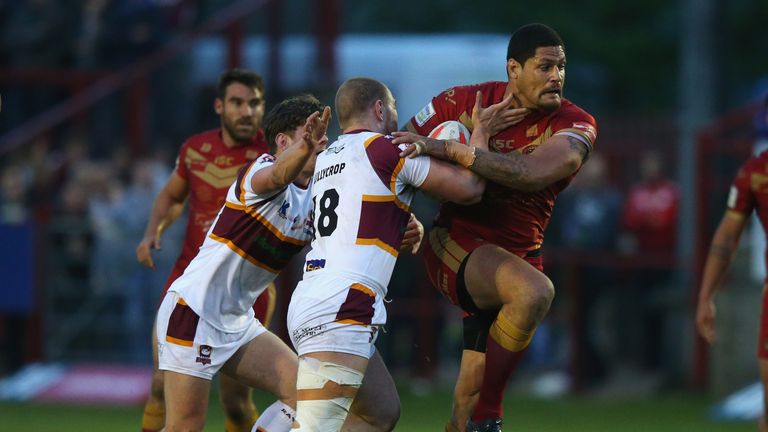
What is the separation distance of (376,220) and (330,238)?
258 mm

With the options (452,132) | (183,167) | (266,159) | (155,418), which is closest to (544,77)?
(452,132)

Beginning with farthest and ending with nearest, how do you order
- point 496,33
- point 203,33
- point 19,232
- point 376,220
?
point 496,33
point 203,33
point 19,232
point 376,220

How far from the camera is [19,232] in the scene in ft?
57.2

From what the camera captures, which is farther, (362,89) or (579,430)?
(579,430)

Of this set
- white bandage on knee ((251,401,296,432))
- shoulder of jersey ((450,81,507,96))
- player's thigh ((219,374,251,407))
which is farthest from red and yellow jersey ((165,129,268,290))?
white bandage on knee ((251,401,296,432))

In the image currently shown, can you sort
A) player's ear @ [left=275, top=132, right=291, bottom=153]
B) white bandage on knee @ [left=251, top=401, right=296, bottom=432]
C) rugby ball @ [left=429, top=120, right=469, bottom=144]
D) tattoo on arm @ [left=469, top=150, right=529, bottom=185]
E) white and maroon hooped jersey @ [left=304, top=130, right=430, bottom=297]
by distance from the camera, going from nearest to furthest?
white and maroon hooped jersey @ [left=304, top=130, right=430, bottom=297]
tattoo on arm @ [left=469, top=150, right=529, bottom=185]
player's ear @ [left=275, top=132, right=291, bottom=153]
white bandage on knee @ [left=251, top=401, right=296, bottom=432]
rugby ball @ [left=429, top=120, right=469, bottom=144]

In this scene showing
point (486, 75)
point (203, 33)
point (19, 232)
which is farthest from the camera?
point (486, 75)

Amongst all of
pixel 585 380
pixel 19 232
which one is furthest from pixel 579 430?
pixel 19 232

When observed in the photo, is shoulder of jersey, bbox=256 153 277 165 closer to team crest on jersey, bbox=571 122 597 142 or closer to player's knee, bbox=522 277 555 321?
player's knee, bbox=522 277 555 321

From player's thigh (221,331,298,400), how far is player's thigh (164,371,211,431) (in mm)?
271

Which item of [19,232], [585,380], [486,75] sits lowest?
[585,380]

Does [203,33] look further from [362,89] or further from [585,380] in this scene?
[362,89]

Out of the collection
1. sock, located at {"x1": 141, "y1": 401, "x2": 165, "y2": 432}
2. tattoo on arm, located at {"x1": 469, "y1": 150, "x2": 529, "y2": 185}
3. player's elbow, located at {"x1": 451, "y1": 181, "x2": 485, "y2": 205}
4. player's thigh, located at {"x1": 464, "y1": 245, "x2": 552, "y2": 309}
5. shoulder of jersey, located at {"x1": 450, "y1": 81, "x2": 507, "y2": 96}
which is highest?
shoulder of jersey, located at {"x1": 450, "y1": 81, "x2": 507, "y2": 96}

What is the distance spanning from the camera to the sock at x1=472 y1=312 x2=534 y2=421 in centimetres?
930
